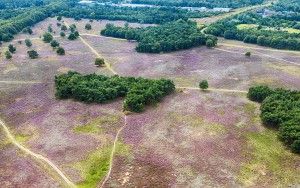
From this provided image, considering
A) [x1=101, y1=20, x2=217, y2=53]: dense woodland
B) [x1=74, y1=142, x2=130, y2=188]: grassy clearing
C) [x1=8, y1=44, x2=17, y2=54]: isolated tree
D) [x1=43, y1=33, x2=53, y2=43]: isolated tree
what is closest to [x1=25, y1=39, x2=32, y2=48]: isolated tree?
[x1=43, y1=33, x2=53, y2=43]: isolated tree

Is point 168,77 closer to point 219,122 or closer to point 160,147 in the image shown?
point 219,122

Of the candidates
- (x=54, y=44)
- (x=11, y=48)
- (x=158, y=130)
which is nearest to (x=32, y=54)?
(x=11, y=48)

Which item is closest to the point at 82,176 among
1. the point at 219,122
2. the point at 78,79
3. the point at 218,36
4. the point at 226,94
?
the point at 219,122

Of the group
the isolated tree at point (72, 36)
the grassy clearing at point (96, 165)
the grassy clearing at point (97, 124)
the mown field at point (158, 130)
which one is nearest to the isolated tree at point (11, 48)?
the mown field at point (158, 130)

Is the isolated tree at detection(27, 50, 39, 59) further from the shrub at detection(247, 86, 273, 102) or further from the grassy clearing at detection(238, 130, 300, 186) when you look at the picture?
the grassy clearing at detection(238, 130, 300, 186)

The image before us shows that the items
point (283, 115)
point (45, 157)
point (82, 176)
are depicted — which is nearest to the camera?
point (82, 176)

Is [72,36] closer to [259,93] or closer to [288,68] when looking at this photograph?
[288,68]

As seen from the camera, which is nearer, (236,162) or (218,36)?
(236,162)

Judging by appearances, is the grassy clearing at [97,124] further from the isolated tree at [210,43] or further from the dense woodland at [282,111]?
the isolated tree at [210,43]
